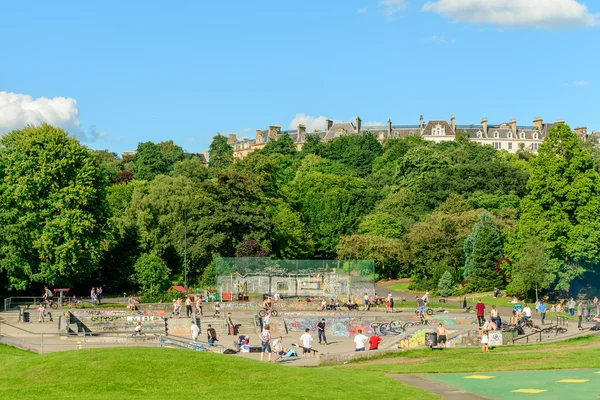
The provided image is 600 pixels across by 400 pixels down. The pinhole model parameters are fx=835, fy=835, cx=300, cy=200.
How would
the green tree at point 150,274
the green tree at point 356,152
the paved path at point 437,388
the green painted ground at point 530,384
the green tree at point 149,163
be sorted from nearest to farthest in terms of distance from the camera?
1. the paved path at point 437,388
2. the green painted ground at point 530,384
3. the green tree at point 150,274
4. the green tree at point 149,163
5. the green tree at point 356,152

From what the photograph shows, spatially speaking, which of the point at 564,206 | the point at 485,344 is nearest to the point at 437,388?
the point at 485,344

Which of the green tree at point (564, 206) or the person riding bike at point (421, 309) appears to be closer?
the person riding bike at point (421, 309)

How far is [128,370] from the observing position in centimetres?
2725

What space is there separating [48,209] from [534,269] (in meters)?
39.2

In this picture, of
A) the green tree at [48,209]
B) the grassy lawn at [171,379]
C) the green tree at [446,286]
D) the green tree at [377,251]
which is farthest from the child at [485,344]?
the green tree at [377,251]

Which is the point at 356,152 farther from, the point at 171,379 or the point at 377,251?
the point at 171,379

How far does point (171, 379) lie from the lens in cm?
2686

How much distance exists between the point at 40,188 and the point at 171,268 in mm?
21029

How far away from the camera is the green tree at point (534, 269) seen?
65688 millimetres

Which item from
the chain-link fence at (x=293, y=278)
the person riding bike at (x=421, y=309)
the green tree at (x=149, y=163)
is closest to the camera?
the person riding bike at (x=421, y=309)

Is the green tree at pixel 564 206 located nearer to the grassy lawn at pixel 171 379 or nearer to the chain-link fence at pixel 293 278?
the chain-link fence at pixel 293 278

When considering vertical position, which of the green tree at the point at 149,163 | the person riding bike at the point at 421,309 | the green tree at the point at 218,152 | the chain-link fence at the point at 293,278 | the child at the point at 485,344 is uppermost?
the green tree at the point at 218,152

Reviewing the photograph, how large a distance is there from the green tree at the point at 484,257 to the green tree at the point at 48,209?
33467mm

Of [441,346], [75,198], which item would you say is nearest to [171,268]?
[75,198]
